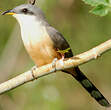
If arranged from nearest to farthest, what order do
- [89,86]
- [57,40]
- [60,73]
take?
1. [57,40]
2. [89,86]
3. [60,73]

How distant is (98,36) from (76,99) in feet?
5.39

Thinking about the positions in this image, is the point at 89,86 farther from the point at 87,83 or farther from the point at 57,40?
the point at 57,40

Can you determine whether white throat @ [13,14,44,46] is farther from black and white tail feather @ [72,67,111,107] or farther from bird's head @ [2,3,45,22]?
black and white tail feather @ [72,67,111,107]

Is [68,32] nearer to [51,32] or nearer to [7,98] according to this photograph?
[7,98]

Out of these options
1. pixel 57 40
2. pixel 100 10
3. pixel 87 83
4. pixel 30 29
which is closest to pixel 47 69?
pixel 57 40

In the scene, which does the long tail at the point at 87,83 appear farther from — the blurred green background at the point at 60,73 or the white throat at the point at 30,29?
the blurred green background at the point at 60,73

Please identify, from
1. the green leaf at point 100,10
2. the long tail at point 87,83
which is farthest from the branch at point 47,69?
the long tail at point 87,83

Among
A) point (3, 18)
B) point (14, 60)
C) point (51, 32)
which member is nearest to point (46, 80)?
point (14, 60)

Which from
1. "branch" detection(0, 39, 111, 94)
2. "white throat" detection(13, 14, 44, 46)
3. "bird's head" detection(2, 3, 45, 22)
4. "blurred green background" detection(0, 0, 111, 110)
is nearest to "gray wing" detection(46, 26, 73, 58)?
"white throat" detection(13, 14, 44, 46)

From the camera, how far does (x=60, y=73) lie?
27.3 feet

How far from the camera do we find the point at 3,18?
822cm

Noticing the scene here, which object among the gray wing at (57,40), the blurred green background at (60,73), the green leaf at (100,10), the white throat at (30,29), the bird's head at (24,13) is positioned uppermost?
the green leaf at (100,10)

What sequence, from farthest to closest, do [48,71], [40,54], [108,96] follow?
1. [108,96]
2. [40,54]
3. [48,71]

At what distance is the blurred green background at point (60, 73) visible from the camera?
23.9ft
